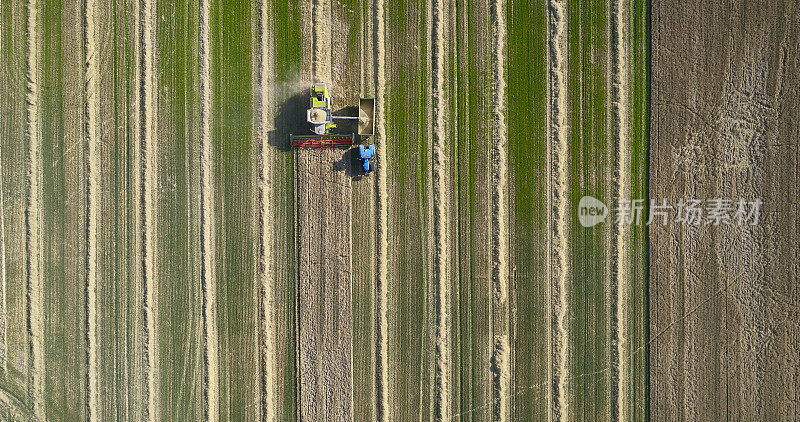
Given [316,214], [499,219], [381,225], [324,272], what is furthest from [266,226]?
[499,219]

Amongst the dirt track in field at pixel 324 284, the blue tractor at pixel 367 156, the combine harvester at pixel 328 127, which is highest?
the combine harvester at pixel 328 127

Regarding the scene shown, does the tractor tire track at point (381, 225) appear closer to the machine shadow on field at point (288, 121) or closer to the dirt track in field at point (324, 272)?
the dirt track in field at point (324, 272)

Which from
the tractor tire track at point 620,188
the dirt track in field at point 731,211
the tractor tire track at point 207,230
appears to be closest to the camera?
the dirt track in field at point 731,211

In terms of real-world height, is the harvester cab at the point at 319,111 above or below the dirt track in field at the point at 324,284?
above

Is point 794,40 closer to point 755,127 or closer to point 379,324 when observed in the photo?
point 755,127

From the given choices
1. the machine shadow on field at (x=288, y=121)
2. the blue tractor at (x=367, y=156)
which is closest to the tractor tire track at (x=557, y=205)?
the blue tractor at (x=367, y=156)

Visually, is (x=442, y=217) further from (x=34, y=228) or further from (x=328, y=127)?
(x=34, y=228)

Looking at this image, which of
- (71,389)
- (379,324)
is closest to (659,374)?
(379,324)
